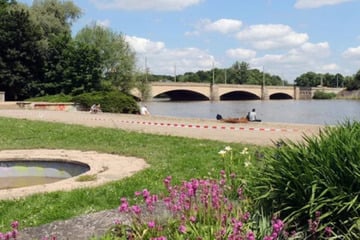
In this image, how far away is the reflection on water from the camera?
9.05 m

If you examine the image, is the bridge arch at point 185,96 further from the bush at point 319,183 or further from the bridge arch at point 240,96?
the bush at point 319,183

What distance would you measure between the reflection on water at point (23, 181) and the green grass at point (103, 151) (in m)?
1.92

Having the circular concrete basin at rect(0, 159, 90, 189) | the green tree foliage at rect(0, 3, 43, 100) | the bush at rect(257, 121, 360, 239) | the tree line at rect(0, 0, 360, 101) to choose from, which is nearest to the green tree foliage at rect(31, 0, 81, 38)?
the tree line at rect(0, 0, 360, 101)

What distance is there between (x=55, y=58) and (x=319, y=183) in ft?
184

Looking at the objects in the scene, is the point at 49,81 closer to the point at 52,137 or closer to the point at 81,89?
the point at 81,89

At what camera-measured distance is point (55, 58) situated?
57.2m

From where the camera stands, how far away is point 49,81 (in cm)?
5603

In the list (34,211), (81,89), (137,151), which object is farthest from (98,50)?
(34,211)

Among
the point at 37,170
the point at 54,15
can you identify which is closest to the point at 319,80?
the point at 54,15

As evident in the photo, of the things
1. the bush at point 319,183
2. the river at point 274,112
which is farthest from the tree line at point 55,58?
the bush at point 319,183

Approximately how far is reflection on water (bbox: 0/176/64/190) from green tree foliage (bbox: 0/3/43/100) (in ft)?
153

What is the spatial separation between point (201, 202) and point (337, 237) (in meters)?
1.10

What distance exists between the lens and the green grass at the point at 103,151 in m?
5.96

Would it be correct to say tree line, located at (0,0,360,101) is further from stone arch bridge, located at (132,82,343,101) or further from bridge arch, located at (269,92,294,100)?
bridge arch, located at (269,92,294,100)
